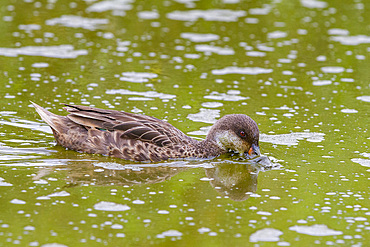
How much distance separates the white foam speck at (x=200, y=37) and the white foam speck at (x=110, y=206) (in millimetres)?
10109

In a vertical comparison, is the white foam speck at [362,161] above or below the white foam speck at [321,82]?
above

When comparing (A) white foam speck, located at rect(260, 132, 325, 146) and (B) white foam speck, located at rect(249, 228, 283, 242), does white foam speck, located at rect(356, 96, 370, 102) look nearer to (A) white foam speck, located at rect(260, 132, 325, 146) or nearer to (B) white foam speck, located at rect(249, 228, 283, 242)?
(A) white foam speck, located at rect(260, 132, 325, 146)

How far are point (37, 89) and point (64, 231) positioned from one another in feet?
22.1

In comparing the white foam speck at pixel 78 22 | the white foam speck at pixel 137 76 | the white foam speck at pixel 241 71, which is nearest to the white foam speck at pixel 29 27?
the white foam speck at pixel 78 22

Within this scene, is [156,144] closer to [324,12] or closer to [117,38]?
[117,38]

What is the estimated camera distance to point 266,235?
8219 millimetres

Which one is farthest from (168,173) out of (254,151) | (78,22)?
(78,22)

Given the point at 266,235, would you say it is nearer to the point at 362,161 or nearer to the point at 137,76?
the point at 362,161

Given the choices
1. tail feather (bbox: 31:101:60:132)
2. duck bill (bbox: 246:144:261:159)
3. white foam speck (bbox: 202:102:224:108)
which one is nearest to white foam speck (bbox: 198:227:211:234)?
duck bill (bbox: 246:144:261:159)

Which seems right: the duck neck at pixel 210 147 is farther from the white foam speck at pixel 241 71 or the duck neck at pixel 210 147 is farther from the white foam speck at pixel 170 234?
the white foam speck at pixel 241 71

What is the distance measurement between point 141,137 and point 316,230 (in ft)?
12.1

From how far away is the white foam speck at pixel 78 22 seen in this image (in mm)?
19000

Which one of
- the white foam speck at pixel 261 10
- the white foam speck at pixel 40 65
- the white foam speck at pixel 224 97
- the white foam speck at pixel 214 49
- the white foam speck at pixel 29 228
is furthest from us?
the white foam speck at pixel 261 10

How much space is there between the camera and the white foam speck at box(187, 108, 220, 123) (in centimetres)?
1302
